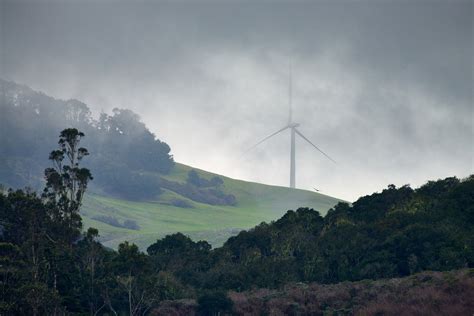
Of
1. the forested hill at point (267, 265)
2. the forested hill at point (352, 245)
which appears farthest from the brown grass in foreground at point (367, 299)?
the forested hill at point (352, 245)

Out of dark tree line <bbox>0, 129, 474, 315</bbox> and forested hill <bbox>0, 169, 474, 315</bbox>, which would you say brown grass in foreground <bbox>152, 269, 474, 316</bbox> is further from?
dark tree line <bbox>0, 129, 474, 315</bbox>

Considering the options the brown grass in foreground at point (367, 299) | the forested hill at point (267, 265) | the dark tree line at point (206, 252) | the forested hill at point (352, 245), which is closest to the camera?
the brown grass in foreground at point (367, 299)

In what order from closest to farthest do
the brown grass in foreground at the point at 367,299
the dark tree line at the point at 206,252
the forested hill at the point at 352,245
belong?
the brown grass in foreground at the point at 367,299 → the dark tree line at the point at 206,252 → the forested hill at the point at 352,245

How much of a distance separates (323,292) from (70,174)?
112 feet

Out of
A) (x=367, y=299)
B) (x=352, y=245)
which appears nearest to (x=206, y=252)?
(x=352, y=245)

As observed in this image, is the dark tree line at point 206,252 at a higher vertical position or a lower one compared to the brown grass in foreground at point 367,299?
higher

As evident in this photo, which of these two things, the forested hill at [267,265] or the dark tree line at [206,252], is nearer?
the forested hill at [267,265]

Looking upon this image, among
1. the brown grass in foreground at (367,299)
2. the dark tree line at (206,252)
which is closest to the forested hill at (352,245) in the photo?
the dark tree line at (206,252)

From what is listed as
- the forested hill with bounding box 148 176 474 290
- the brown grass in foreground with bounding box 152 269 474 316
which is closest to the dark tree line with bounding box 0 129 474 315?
the forested hill with bounding box 148 176 474 290

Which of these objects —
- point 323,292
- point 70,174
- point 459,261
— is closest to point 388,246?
point 459,261

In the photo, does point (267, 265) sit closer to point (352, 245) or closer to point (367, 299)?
point (352, 245)

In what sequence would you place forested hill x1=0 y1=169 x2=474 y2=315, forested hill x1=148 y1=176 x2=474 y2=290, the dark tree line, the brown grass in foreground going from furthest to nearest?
forested hill x1=148 y1=176 x2=474 y2=290, the dark tree line, forested hill x1=0 y1=169 x2=474 y2=315, the brown grass in foreground

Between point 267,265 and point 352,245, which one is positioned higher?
point 352,245

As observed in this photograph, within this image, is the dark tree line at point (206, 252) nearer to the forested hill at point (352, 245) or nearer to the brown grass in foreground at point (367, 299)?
the forested hill at point (352, 245)
